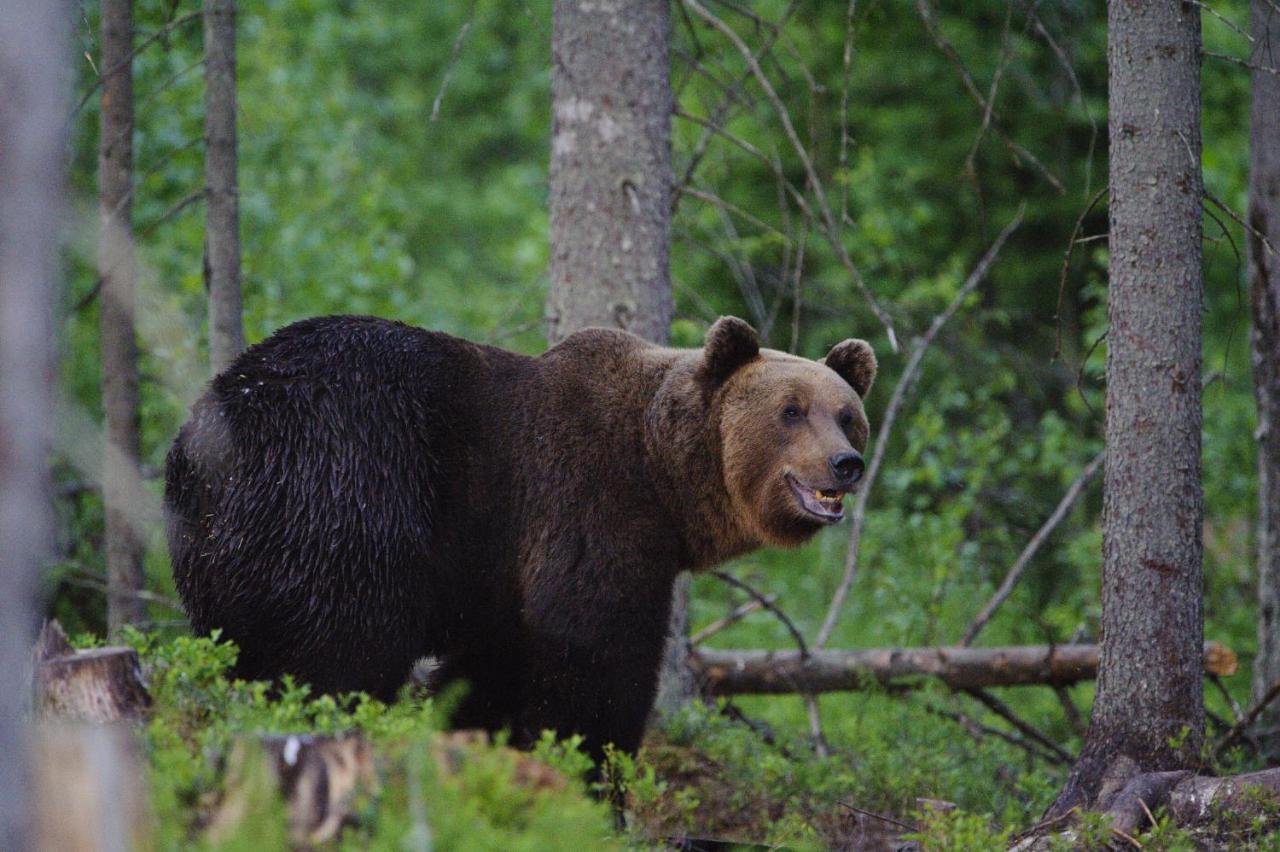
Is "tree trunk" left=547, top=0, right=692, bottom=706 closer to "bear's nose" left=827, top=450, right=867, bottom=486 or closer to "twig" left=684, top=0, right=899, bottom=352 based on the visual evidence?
"twig" left=684, top=0, right=899, bottom=352

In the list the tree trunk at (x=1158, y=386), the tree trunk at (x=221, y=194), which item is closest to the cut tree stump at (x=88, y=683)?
the tree trunk at (x=1158, y=386)

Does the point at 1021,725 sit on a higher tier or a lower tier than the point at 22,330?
lower

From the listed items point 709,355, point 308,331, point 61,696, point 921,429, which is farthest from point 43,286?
point 921,429

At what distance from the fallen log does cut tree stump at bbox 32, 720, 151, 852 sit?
18.6ft

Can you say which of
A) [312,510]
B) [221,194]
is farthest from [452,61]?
[312,510]

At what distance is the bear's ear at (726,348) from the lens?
6.39 metres

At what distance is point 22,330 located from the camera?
2926mm

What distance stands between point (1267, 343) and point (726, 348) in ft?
11.5

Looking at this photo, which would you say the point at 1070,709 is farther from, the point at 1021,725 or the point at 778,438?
the point at 778,438

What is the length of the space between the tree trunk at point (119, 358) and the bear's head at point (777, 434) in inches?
146

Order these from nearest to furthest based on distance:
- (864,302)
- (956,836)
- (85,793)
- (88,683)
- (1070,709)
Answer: (85,793) < (88,683) < (956,836) < (1070,709) < (864,302)

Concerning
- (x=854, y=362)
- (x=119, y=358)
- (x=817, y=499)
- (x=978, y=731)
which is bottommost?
(x=978, y=731)

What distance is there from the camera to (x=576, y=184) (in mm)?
7609

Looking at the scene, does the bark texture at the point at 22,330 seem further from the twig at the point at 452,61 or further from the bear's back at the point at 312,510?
the twig at the point at 452,61
